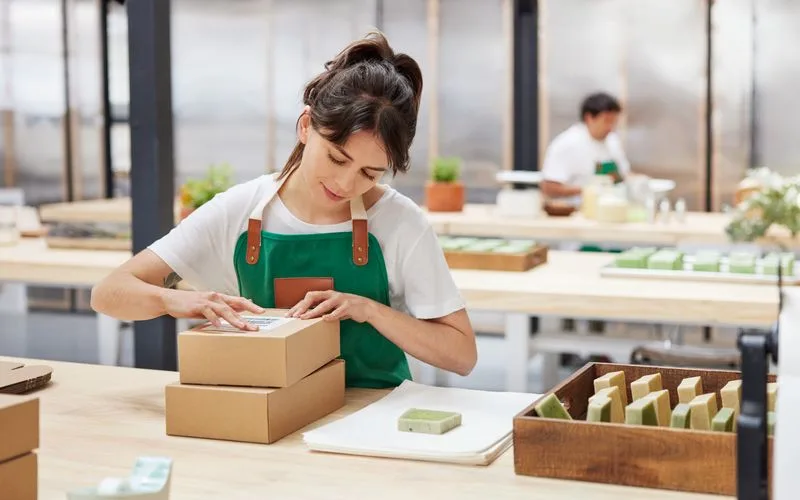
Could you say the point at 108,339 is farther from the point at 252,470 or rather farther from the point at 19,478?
the point at 19,478

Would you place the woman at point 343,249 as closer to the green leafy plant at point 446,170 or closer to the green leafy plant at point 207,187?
the green leafy plant at point 207,187

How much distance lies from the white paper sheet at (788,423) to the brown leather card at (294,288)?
121 cm

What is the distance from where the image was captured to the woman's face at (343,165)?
2.16 meters

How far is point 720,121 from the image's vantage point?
8773 mm

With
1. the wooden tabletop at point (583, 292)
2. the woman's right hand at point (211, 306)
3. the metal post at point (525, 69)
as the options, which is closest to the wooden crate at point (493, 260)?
the wooden tabletop at point (583, 292)

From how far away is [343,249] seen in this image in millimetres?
2342

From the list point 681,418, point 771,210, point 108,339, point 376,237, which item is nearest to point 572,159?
point 771,210

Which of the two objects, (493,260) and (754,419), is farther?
(493,260)

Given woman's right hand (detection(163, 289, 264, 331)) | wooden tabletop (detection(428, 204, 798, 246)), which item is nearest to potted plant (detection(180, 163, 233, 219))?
wooden tabletop (detection(428, 204, 798, 246))

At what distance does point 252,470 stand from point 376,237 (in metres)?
0.75

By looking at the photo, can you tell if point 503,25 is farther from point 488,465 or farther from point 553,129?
point 488,465

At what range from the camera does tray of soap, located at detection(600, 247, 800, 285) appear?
13.2 feet

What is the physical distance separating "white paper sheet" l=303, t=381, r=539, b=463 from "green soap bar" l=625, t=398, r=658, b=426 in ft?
0.77

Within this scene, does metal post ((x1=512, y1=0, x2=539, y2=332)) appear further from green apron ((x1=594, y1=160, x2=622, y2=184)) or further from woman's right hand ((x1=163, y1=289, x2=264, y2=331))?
woman's right hand ((x1=163, y1=289, x2=264, y2=331))
